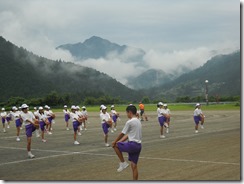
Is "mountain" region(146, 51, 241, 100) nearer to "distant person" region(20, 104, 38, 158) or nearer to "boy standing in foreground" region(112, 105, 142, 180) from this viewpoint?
"boy standing in foreground" region(112, 105, 142, 180)

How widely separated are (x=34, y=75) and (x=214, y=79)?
760 cm

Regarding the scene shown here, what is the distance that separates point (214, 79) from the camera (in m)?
15.3

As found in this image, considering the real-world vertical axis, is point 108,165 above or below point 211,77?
below

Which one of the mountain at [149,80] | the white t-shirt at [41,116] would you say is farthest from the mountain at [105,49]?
the mountain at [149,80]

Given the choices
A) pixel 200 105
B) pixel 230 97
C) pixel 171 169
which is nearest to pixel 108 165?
pixel 171 169

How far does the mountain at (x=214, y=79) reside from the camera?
1140 centimetres

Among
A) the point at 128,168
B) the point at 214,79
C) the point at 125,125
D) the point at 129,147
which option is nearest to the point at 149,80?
the point at 214,79

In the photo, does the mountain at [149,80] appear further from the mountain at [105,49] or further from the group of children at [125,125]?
the mountain at [105,49]

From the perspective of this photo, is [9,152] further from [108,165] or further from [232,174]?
[232,174]

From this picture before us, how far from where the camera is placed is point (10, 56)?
15.2 m

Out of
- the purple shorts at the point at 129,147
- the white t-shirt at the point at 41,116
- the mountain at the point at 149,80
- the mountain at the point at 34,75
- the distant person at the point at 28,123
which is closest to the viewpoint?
the purple shorts at the point at 129,147

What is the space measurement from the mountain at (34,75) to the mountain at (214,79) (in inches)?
187

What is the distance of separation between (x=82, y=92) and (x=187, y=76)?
5.77 m

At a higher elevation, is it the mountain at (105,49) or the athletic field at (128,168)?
the mountain at (105,49)
